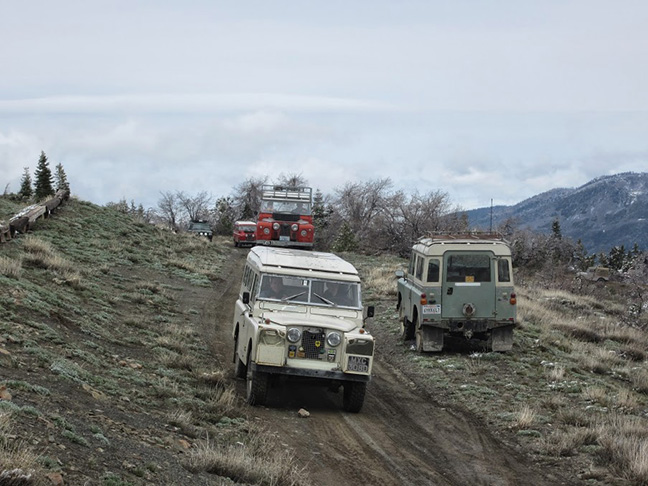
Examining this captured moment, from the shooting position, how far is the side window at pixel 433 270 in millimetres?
16750

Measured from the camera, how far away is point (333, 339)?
1183 centimetres

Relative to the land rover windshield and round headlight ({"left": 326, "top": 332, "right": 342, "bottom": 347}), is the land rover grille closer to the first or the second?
round headlight ({"left": 326, "top": 332, "right": 342, "bottom": 347})

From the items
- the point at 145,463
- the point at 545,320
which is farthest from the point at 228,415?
the point at 545,320

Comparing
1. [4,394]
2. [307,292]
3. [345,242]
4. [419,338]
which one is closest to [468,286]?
[419,338]

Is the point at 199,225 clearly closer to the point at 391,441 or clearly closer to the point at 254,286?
the point at 254,286

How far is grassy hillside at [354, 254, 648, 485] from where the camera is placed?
33.1 ft

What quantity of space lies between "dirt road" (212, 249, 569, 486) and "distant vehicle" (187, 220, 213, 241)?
1348 inches

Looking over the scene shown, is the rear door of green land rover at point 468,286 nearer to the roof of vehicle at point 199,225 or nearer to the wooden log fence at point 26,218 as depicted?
the wooden log fence at point 26,218

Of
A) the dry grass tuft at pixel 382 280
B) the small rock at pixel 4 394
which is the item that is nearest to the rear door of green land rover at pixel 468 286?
the dry grass tuft at pixel 382 280

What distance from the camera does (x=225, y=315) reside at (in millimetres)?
21062

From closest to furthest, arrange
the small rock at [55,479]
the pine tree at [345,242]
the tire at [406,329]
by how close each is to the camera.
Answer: the small rock at [55,479], the tire at [406,329], the pine tree at [345,242]

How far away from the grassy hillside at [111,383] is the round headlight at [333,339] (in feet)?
5.87

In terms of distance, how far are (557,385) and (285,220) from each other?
794 inches

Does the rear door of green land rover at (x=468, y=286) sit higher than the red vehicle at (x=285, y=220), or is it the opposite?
the red vehicle at (x=285, y=220)
